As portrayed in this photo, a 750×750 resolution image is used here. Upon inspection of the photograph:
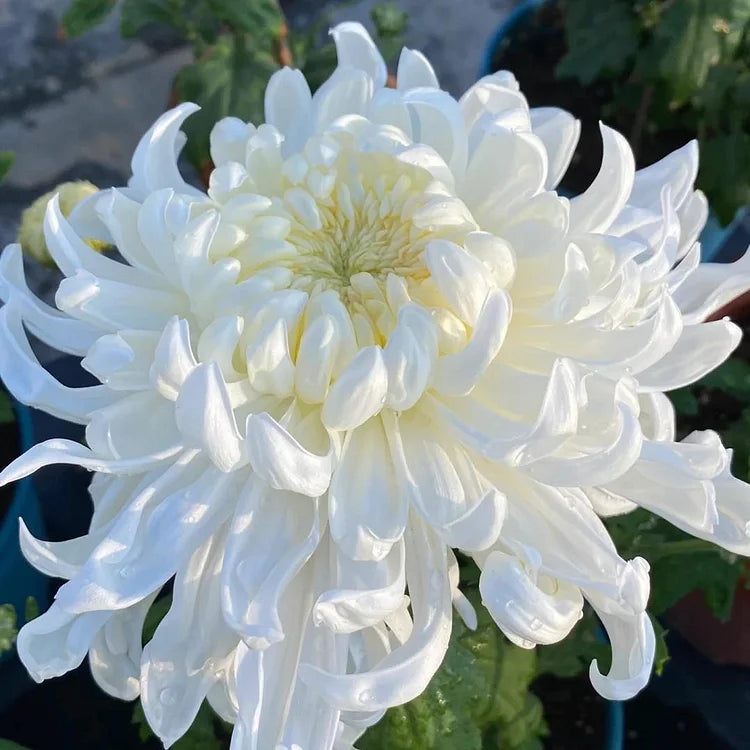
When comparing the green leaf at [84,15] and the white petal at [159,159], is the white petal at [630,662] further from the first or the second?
the green leaf at [84,15]

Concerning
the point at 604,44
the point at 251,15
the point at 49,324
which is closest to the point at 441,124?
the point at 49,324

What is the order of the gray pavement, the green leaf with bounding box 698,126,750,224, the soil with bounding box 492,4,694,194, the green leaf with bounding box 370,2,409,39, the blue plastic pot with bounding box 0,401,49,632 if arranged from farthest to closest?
1. the gray pavement
2. the soil with bounding box 492,4,694,194
3. the green leaf with bounding box 370,2,409,39
4. the green leaf with bounding box 698,126,750,224
5. the blue plastic pot with bounding box 0,401,49,632


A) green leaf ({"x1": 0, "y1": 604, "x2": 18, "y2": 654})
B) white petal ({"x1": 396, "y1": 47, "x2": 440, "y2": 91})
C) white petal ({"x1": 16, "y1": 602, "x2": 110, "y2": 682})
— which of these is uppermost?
white petal ({"x1": 396, "y1": 47, "x2": 440, "y2": 91})

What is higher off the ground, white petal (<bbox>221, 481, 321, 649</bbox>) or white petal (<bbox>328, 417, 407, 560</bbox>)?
white petal (<bbox>328, 417, 407, 560</bbox>)

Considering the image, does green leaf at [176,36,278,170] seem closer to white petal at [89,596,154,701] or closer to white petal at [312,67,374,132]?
white petal at [312,67,374,132]

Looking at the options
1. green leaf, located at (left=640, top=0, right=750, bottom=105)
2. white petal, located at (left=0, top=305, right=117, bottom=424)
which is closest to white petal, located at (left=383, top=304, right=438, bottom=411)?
white petal, located at (left=0, top=305, right=117, bottom=424)

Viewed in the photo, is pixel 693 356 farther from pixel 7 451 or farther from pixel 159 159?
pixel 7 451

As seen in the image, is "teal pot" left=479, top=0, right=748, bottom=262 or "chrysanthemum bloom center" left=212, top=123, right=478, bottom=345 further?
"teal pot" left=479, top=0, right=748, bottom=262
